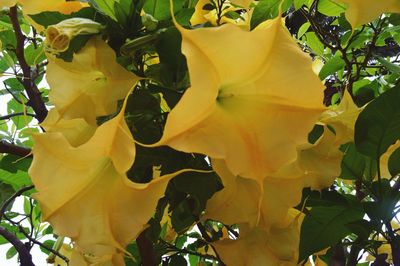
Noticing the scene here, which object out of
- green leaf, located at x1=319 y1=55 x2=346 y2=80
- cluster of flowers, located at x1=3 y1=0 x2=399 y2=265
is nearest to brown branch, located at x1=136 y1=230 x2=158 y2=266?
cluster of flowers, located at x1=3 y1=0 x2=399 y2=265

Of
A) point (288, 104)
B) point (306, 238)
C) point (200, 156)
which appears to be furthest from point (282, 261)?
point (288, 104)

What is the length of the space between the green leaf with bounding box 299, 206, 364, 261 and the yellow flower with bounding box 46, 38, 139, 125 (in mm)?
297

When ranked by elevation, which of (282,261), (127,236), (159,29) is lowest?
(282,261)

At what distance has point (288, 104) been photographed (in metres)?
0.51

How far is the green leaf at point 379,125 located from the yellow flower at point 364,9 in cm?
11

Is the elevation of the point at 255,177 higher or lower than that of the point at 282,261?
higher

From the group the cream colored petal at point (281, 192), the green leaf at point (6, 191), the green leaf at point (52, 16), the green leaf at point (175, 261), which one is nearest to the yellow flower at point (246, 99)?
the cream colored petal at point (281, 192)

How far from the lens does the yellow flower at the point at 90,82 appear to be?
2.03ft

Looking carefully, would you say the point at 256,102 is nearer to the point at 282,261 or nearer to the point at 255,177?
the point at 255,177

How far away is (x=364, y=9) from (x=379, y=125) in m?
0.17

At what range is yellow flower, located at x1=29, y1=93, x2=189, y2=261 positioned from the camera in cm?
54

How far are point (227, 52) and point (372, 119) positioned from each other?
10.9 inches

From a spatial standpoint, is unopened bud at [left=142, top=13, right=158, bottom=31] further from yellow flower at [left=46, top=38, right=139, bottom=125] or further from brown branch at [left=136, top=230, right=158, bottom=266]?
brown branch at [left=136, top=230, right=158, bottom=266]

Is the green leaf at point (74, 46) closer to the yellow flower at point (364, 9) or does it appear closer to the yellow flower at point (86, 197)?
the yellow flower at point (86, 197)
